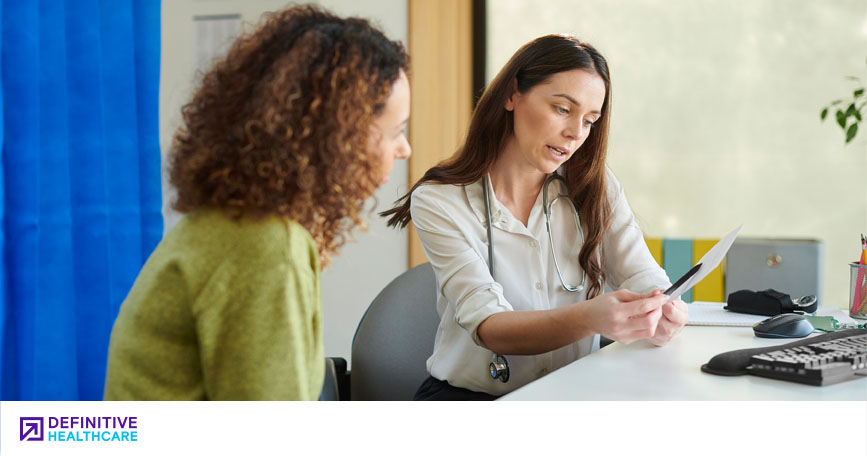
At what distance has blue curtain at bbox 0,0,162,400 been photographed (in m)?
1.57

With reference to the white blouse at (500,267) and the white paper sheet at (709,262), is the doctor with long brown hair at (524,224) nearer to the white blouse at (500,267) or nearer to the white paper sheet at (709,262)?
the white blouse at (500,267)

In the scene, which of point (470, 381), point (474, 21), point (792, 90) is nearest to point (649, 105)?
point (792, 90)

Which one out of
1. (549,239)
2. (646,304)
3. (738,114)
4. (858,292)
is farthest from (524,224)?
(738,114)

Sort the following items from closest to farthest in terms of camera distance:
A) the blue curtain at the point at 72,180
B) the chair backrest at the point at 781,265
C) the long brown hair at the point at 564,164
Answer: the long brown hair at the point at 564,164, the blue curtain at the point at 72,180, the chair backrest at the point at 781,265

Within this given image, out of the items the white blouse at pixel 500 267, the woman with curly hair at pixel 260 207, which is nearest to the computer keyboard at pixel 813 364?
the white blouse at pixel 500 267

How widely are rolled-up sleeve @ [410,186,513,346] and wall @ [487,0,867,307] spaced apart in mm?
1580

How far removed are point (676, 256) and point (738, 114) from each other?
88 cm

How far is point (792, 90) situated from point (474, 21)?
1196 millimetres

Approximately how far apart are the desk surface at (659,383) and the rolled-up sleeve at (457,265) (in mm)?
212

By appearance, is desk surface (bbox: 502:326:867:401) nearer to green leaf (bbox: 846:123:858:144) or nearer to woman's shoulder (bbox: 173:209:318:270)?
woman's shoulder (bbox: 173:209:318:270)

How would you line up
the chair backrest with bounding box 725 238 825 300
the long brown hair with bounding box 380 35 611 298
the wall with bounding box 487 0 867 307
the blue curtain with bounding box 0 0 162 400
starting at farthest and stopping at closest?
1. the wall with bounding box 487 0 867 307
2. the chair backrest with bounding box 725 238 825 300
3. the blue curtain with bounding box 0 0 162 400
4. the long brown hair with bounding box 380 35 611 298

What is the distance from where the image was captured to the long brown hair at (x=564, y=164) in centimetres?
138

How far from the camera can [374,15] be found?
9.16 feet
